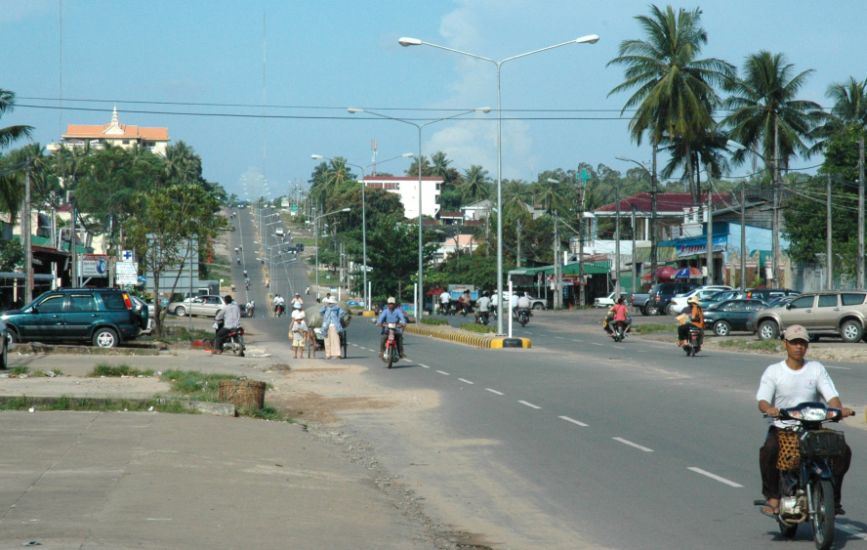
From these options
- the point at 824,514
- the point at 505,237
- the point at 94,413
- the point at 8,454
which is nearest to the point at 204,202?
the point at 94,413

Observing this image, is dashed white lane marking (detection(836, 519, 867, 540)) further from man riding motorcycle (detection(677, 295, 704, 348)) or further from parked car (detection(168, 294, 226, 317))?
parked car (detection(168, 294, 226, 317))

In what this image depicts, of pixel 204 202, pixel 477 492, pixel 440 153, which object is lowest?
pixel 477 492

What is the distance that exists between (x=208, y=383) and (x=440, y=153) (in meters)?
174

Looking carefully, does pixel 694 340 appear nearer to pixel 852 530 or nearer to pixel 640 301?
pixel 852 530

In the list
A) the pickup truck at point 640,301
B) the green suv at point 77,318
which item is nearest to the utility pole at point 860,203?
the pickup truck at point 640,301

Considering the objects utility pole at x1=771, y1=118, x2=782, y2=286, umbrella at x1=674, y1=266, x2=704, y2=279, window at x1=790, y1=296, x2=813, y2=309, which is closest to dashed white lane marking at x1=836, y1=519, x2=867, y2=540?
window at x1=790, y1=296, x2=813, y2=309

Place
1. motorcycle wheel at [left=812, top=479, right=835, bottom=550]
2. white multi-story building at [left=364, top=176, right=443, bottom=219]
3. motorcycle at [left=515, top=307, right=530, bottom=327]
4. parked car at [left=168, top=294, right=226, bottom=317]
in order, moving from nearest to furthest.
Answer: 1. motorcycle wheel at [left=812, top=479, right=835, bottom=550]
2. motorcycle at [left=515, top=307, right=530, bottom=327]
3. parked car at [left=168, top=294, right=226, bottom=317]
4. white multi-story building at [left=364, top=176, right=443, bottom=219]

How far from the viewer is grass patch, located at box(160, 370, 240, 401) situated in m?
19.8

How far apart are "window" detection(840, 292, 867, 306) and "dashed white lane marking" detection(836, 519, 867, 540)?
30.3 m

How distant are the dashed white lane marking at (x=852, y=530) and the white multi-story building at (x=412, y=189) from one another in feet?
557

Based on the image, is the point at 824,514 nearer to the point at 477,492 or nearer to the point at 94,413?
the point at 477,492

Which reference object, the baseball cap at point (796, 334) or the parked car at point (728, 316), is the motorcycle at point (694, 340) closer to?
the parked car at point (728, 316)

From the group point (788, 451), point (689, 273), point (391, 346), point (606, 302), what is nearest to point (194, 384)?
point (391, 346)

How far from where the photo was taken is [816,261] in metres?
69.4
